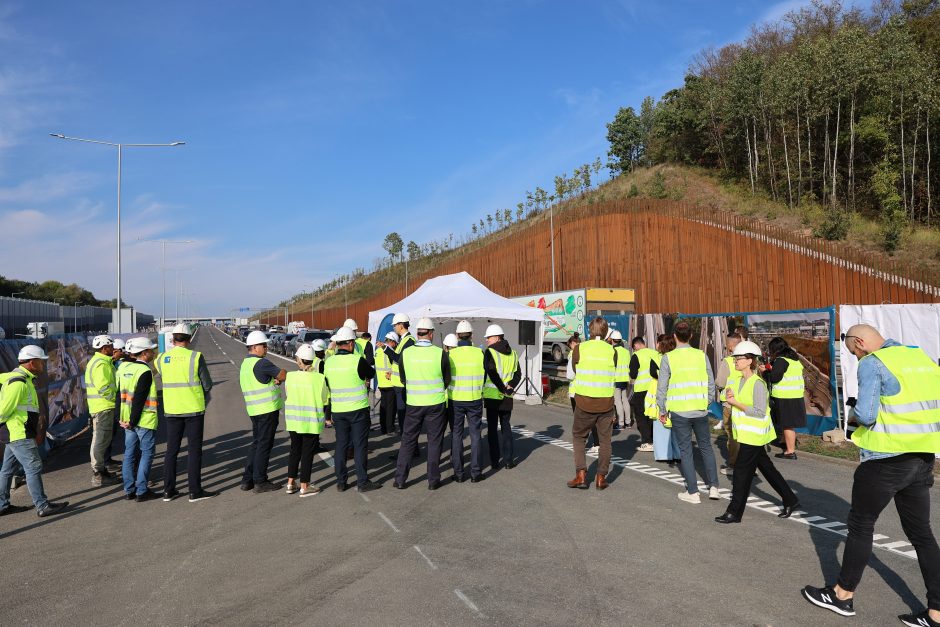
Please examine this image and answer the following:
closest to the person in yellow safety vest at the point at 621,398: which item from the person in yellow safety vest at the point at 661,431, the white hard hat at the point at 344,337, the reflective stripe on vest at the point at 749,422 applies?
the person in yellow safety vest at the point at 661,431

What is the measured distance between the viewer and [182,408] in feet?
23.2

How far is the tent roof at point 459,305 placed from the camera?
582 inches

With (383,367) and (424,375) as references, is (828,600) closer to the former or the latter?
(424,375)

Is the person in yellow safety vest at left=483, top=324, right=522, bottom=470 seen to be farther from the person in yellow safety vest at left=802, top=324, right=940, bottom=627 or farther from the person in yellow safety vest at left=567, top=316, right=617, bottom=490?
the person in yellow safety vest at left=802, top=324, right=940, bottom=627

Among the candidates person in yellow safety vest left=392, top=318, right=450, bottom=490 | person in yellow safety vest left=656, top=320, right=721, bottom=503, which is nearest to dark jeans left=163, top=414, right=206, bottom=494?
person in yellow safety vest left=392, top=318, right=450, bottom=490

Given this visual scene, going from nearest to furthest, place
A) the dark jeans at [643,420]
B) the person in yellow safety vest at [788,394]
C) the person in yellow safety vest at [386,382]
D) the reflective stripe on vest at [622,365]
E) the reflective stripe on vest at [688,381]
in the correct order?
the reflective stripe on vest at [688,381], the person in yellow safety vest at [788,394], the dark jeans at [643,420], the reflective stripe on vest at [622,365], the person in yellow safety vest at [386,382]

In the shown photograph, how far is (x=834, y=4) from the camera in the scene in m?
39.4

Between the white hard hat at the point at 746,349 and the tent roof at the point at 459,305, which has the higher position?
the tent roof at the point at 459,305

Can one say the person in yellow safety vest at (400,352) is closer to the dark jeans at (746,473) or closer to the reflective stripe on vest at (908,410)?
the dark jeans at (746,473)

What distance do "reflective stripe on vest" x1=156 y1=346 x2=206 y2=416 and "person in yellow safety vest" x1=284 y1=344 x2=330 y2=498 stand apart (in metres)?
1.05

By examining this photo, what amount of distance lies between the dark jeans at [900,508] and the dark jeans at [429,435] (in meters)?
4.44

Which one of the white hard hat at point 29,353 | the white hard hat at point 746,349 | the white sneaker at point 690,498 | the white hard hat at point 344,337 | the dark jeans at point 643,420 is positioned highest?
the white hard hat at point 344,337

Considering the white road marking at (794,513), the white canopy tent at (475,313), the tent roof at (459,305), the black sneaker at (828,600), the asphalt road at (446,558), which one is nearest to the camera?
the black sneaker at (828,600)

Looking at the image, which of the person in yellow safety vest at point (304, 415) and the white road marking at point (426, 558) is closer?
the white road marking at point (426, 558)
